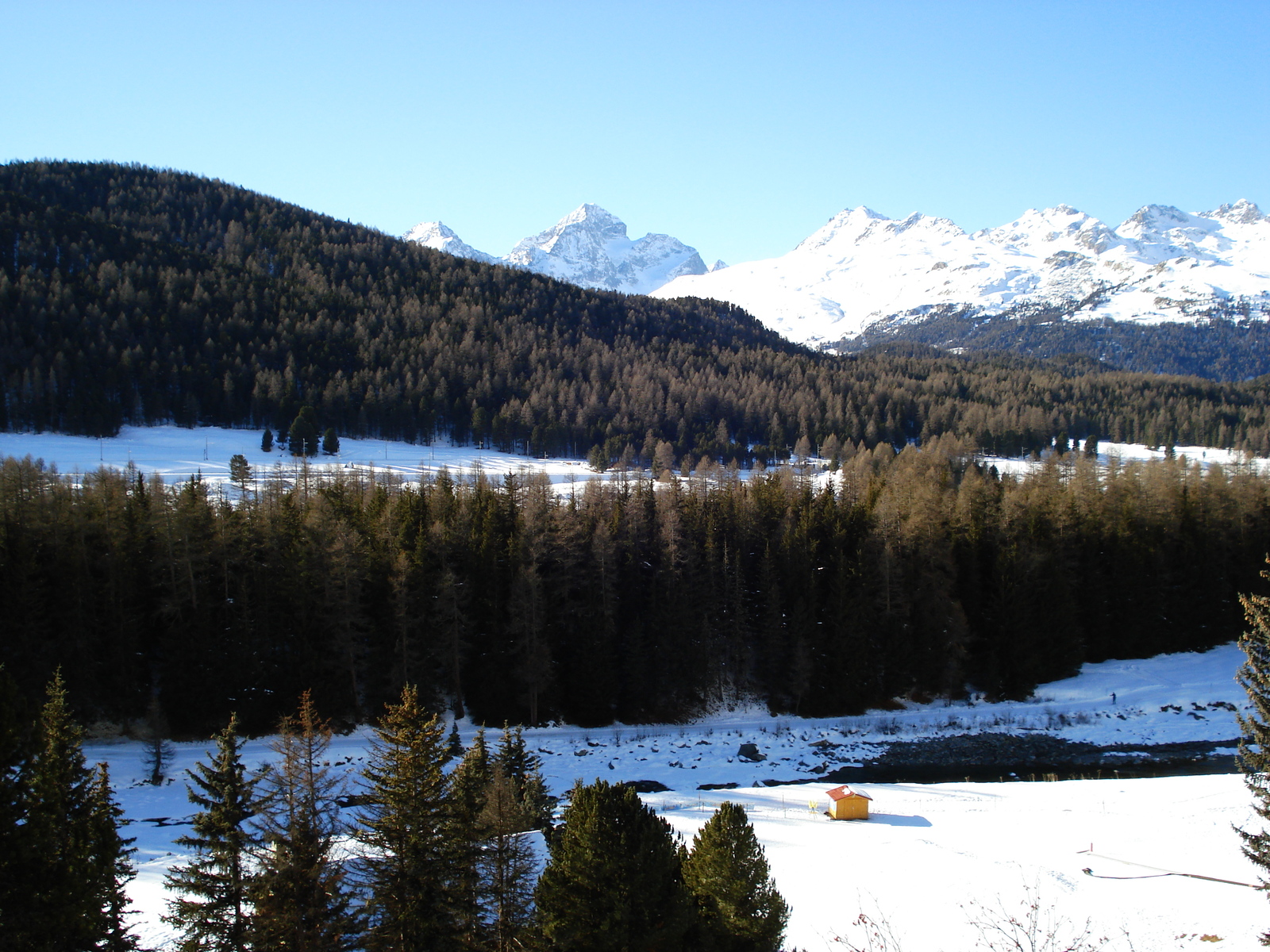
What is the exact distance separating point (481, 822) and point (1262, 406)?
724ft

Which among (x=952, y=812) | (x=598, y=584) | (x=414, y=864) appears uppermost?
(x=414, y=864)

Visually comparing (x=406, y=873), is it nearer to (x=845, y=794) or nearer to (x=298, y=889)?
(x=298, y=889)

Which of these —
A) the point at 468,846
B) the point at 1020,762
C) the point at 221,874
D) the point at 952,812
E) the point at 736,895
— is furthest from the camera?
the point at 1020,762

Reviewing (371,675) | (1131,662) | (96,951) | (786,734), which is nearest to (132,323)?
(371,675)

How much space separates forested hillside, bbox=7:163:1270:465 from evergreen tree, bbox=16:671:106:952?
9790 centimetres

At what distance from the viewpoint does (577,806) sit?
13.6 metres

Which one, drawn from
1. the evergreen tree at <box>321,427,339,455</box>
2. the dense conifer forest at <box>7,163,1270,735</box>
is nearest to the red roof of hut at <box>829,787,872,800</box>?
the dense conifer forest at <box>7,163,1270,735</box>

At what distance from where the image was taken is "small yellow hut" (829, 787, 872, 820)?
94.7ft

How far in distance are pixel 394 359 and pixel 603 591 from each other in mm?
100828

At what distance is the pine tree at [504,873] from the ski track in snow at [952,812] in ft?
23.5

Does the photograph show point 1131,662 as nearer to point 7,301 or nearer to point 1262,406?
point 7,301

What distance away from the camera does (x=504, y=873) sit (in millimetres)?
15156

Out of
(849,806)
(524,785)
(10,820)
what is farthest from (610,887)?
(849,806)

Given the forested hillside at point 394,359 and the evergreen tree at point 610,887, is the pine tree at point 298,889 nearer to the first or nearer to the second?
the evergreen tree at point 610,887
